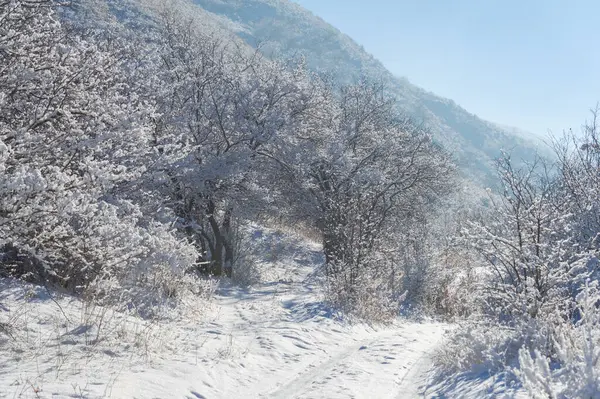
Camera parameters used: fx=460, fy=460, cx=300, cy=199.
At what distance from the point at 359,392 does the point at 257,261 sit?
11670 mm

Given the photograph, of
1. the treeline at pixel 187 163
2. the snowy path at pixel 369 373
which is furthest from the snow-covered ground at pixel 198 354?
the treeline at pixel 187 163

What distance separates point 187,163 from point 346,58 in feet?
498

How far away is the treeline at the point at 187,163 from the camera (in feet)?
19.4

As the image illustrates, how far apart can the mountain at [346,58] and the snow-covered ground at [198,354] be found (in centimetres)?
13557

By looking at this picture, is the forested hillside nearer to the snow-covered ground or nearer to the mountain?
the snow-covered ground

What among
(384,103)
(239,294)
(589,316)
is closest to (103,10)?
(384,103)

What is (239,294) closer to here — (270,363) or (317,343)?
(317,343)

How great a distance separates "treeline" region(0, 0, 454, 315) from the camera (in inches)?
233

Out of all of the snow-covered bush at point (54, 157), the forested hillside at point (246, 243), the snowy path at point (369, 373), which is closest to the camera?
the snow-covered bush at point (54, 157)

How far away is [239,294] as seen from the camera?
12531 mm

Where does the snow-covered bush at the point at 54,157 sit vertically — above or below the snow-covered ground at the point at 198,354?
above

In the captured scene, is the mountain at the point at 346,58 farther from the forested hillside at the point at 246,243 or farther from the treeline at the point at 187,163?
the forested hillside at the point at 246,243

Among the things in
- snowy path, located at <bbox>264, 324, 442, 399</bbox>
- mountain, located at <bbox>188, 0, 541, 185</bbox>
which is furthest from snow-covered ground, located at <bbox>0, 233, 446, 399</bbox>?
mountain, located at <bbox>188, 0, 541, 185</bbox>

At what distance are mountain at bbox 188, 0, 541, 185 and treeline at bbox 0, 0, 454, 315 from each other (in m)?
126
